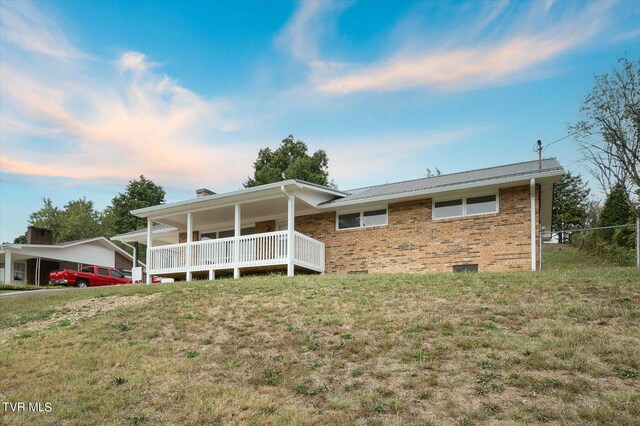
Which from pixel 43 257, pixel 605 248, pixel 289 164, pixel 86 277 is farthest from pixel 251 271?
pixel 289 164

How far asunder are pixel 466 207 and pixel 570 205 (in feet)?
81.5

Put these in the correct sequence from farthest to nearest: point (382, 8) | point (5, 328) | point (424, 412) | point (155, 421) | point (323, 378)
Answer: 1. point (382, 8)
2. point (5, 328)
3. point (323, 378)
4. point (155, 421)
5. point (424, 412)

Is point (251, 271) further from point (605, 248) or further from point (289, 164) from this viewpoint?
point (289, 164)

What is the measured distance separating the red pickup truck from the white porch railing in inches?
398

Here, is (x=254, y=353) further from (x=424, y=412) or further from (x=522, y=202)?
(x=522, y=202)

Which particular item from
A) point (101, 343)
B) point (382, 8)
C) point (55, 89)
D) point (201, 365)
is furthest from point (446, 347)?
point (55, 89)

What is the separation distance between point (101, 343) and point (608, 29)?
51.5 ft

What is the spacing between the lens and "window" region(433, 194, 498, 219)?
1562cm

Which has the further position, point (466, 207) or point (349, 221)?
point (349, 221)

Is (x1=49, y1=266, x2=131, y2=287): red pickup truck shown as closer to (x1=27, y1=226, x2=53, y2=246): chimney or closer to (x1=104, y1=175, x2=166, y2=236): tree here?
Result: (x1=27, y1=226, x2=53, y2=246): chimney

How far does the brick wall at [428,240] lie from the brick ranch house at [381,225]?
0.03 metres

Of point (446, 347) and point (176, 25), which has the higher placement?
point (176, 25)

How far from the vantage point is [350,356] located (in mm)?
7598

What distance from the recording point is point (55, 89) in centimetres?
1551
